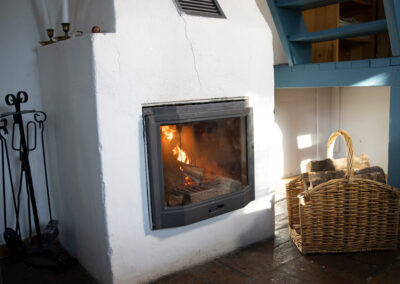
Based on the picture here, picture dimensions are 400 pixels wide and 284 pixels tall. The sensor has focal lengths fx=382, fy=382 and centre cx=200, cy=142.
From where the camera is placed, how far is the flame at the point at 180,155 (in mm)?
1928

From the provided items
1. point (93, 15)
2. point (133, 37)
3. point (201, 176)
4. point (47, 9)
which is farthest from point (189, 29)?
point (47, 9)

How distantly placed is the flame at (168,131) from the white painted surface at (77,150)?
0.34 meters

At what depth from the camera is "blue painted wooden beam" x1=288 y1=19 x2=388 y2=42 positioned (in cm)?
224

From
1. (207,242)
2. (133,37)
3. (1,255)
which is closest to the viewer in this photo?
(133,37)

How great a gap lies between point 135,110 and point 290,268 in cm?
112

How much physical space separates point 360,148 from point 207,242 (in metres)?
2.23

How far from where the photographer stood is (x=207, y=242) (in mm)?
2045

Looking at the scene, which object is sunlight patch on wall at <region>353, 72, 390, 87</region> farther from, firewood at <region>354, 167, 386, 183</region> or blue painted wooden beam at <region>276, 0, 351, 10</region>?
blue painted wooden beam at <region>276, 0, 351, 10</region>

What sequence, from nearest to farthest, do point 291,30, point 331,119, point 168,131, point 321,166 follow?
point 168,131, point 321,166, point 291,30, point 331,119

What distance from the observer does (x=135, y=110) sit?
173cm

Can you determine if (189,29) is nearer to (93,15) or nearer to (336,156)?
(93,15)

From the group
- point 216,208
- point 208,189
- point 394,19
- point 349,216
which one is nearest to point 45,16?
point 208,189

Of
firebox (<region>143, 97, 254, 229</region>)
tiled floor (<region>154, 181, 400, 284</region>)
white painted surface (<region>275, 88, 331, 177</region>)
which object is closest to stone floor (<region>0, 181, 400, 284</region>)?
tiled floor (<region>154, 181, 400, 284</region>)

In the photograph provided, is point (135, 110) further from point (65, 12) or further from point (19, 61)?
point (19, 61)
